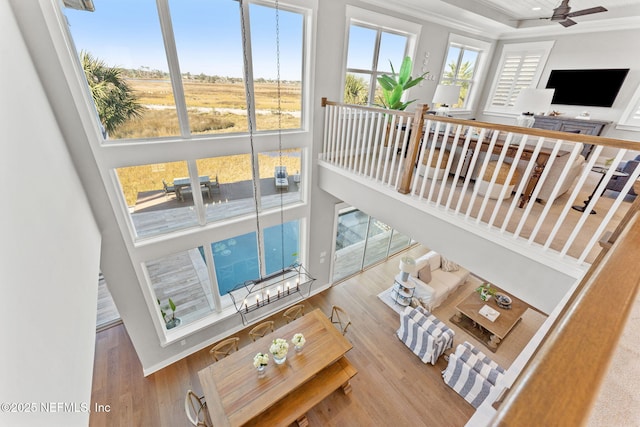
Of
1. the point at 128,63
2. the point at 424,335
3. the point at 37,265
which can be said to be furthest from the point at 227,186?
the point at 424,335

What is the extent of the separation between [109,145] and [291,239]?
125 inches

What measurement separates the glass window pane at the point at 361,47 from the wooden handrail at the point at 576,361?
468 cm

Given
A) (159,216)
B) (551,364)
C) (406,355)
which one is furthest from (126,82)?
(406,355)

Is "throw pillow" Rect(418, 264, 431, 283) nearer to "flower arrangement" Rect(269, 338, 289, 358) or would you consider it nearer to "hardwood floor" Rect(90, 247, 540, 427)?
"hardwood floor" Rect(90, 247, 540, 427)

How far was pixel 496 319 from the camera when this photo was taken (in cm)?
522

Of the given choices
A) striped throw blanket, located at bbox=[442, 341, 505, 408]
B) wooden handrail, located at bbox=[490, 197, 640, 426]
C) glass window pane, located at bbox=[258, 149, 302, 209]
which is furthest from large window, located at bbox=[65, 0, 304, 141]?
striped throw blanket, located at bbox=[442, 341, 505, 408]

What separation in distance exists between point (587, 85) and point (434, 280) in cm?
499

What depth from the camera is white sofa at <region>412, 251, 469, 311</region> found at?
19.0 ft

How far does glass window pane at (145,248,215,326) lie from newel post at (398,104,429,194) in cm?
346

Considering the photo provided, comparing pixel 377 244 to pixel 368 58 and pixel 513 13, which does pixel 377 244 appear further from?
pixel 513 13

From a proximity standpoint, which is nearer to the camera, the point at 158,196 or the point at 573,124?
the point at 158,196

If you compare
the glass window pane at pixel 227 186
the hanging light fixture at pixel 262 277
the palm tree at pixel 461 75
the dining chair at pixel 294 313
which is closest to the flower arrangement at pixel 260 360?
the hanging light fixture at pixel 262 277

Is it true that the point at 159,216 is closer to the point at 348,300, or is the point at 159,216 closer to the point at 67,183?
the point at 67,183

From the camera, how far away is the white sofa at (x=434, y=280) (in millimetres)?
5777
